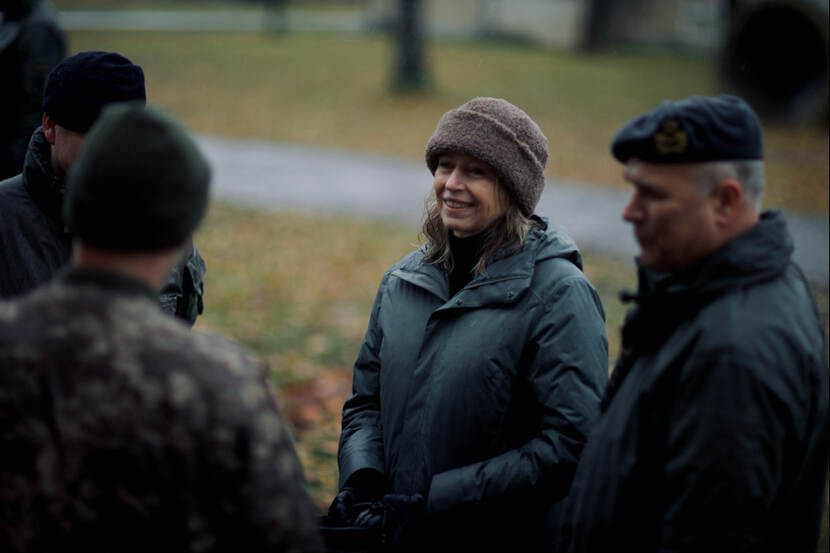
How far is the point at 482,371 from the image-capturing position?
9.65 feet

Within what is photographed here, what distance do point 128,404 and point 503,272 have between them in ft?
5.36

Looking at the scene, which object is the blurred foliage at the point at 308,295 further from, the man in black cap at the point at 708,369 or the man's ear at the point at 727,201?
the man's ear at the point at 727,201

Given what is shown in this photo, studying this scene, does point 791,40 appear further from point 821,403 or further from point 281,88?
point 821,403

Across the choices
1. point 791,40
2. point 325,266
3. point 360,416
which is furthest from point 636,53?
point 360,416

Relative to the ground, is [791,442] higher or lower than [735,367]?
lower

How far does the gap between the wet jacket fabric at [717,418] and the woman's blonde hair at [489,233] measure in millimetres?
836

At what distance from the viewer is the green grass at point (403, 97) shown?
14942 mm

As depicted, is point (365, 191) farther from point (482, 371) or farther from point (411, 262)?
point (482, 371)

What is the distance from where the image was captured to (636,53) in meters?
29.4

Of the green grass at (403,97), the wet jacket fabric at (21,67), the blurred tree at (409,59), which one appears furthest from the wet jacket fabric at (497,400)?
the blurred tree at (409,59)

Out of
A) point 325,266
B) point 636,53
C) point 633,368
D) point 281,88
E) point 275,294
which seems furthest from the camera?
point 636,53

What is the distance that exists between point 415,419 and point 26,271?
1.52 meters

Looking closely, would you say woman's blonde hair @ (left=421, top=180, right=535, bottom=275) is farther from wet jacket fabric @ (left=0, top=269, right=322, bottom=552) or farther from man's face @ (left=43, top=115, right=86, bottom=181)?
wet jacket fabric @ (left=0, top=269, right=322, bottom=552)

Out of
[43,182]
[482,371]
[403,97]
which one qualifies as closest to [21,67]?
[43,182]
